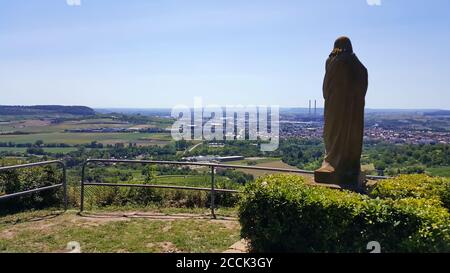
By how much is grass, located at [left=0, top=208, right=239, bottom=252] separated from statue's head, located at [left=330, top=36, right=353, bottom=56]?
3.56 meters

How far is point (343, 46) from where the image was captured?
725cm

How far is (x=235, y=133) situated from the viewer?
2761 cm

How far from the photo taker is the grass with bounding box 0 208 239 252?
6148mm

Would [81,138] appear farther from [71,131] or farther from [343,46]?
[343,46]

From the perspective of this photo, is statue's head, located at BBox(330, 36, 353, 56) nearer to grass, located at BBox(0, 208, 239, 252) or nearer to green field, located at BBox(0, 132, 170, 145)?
grass, located at BBox(0, 208, 239, 252)

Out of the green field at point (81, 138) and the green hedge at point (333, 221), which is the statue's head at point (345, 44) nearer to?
the green hedge at point (333, 221)

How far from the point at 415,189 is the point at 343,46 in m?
2.68

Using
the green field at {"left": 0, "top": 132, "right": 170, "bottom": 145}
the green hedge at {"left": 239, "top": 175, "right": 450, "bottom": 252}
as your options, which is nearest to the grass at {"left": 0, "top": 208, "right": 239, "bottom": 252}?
the green hedge at {"left": 239, "top": 175, "right": 450, "bottom": 252}

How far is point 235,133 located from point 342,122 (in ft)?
67.5

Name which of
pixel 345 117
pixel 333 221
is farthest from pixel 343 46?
pixel 333 221

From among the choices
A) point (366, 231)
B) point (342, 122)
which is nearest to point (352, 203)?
point (366, 231)
